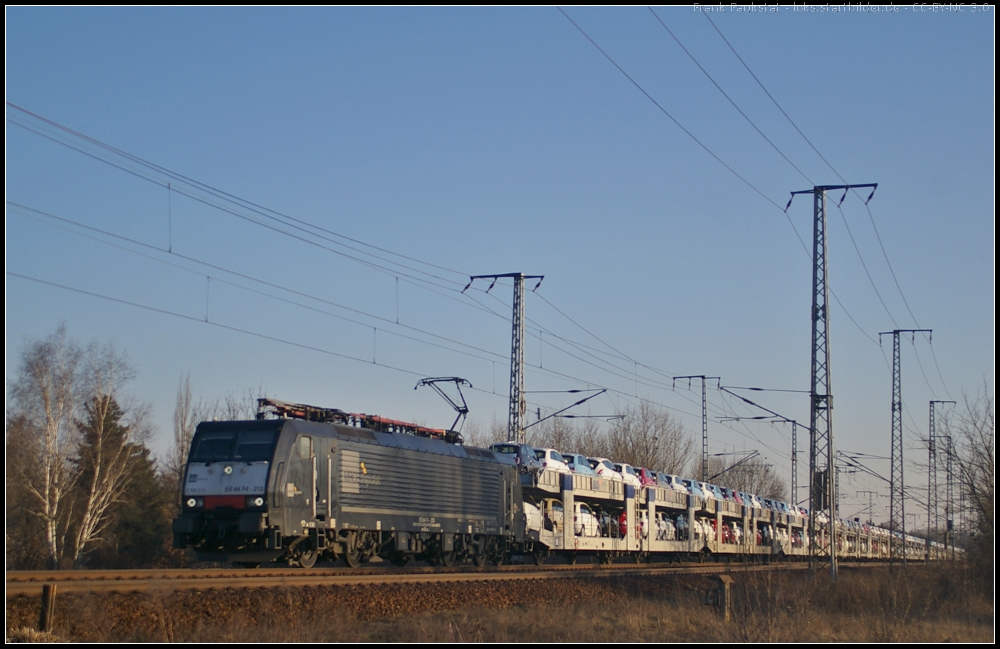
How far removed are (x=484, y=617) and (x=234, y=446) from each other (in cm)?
793

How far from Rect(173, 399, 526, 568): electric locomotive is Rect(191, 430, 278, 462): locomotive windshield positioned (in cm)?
3

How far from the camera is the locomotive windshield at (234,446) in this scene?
21812mm

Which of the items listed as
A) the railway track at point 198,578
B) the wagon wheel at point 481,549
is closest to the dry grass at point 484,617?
the railway track at point 198,578

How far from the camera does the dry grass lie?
13.6 m

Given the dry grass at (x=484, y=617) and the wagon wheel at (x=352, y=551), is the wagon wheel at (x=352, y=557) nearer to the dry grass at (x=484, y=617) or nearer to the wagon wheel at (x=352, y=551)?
the wagon wheel at (x=352, y=551)

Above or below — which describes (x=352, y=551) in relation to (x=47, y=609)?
below

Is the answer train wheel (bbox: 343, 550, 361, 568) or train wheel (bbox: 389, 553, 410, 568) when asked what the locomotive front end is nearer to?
train wheel (bbox: 343, 550, 361, 568)

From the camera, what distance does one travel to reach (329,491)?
23.0 meters

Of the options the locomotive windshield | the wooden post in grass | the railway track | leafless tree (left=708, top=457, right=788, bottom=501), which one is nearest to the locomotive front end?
the locomotive windshield

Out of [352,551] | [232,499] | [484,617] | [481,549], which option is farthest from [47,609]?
[481,549]

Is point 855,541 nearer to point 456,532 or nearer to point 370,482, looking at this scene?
point 456,532

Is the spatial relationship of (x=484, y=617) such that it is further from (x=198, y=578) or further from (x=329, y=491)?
(x=329, y=491)

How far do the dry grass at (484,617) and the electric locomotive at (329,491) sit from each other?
15.3ft

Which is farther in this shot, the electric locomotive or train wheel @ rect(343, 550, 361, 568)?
train wheel @ rect(343, 550, 361, 568)
